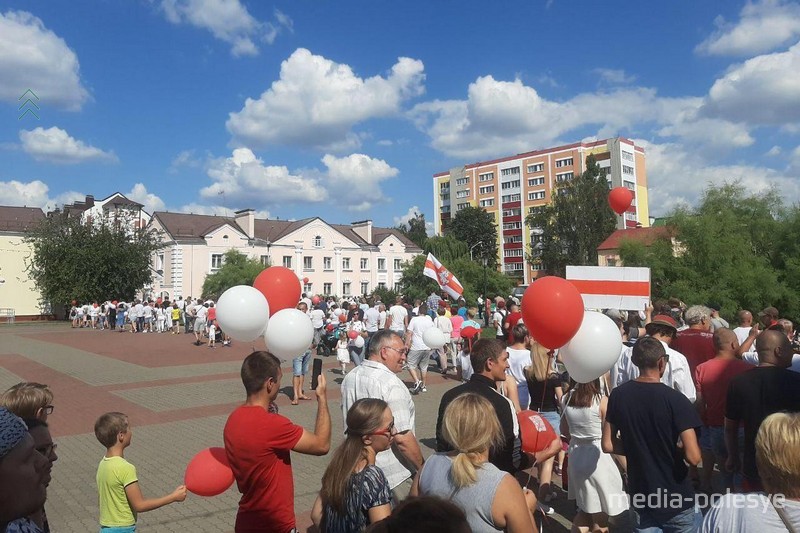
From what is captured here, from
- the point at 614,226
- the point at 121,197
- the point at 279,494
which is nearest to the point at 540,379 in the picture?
the point at 279,494

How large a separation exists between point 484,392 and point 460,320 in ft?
34.0

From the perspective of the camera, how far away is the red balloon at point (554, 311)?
4.27 metres

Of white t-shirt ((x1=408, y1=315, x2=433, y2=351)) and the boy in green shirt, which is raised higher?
white t-shirt ((x1=408, y1=315, x2=433, y2=351))

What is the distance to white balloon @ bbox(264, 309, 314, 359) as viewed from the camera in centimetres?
451

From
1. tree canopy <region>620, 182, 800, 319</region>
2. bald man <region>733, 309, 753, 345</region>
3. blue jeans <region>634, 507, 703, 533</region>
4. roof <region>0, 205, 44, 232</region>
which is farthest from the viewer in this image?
roof <region>0, 205, 44, 232</region>

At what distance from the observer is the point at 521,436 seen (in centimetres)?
391

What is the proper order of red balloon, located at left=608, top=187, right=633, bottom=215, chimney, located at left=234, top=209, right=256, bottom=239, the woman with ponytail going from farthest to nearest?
chimney, located at left=234, top=209, right=256, bottom=239 < red balloon, located at left=608, top=187, right=633, bottom=215 < the woman with ponytail

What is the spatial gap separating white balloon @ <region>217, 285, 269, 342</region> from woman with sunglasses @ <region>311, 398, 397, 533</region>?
72.9 inches

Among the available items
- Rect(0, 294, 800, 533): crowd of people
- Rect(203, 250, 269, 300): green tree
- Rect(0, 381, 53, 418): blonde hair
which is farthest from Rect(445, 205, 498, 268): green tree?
Rect(0, 381, 53, 418): blonde hair

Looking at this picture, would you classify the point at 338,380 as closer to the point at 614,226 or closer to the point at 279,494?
the point at 279,494

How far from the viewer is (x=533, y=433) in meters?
4.02

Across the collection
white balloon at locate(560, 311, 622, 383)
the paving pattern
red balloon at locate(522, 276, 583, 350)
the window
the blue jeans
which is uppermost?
the window

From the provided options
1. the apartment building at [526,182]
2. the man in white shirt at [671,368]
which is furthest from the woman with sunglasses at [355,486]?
the apartment building at [526,182]

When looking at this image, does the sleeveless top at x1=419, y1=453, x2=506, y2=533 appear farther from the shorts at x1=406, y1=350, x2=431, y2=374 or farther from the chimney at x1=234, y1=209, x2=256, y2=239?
the chimney at x1=234, y1=209, x2=256, y2=239
